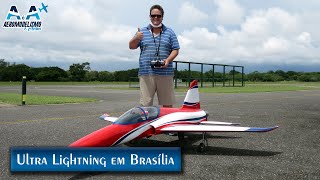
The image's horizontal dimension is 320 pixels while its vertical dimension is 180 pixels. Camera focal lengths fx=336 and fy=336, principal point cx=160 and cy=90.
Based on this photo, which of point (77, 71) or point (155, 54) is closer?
point (155, 54)

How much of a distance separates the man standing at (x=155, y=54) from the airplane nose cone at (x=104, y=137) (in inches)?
66.4

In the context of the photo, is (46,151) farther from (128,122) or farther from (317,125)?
(317,125)

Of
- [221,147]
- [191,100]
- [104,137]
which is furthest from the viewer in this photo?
[191,100]

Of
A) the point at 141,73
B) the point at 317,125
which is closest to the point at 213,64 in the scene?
the point at 317,125

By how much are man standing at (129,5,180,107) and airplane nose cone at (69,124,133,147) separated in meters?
1.69

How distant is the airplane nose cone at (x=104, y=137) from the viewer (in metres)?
5.84

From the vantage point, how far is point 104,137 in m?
6.11

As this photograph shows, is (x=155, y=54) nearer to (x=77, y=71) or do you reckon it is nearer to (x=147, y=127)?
(x=147, y=127)

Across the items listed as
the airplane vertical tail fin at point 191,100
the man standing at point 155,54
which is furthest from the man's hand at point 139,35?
the airplane vertical tail fin at point 191,100

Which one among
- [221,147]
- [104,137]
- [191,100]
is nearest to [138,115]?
[104,137]

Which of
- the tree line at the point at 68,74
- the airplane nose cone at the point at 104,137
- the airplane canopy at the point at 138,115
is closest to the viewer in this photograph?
the airplane nose cone at the point at 104,137

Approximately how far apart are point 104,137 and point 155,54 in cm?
267

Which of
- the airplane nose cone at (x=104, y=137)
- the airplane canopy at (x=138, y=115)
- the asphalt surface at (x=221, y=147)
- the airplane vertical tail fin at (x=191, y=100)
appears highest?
the airplane vertical tail fin at (x=191, y=100)

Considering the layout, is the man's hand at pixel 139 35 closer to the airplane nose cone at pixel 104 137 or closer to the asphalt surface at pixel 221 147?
the airplane nose cone at pixel 104 137
